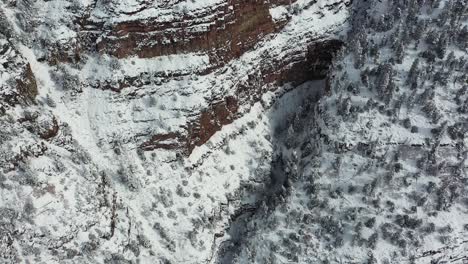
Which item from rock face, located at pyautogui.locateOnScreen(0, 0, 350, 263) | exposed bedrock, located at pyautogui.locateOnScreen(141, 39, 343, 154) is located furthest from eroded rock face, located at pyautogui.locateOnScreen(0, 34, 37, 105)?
exposed bedrock, located at pyautogui.locateOnScreen(141, 39, 343, 154)

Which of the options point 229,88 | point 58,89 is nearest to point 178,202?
point 229,88

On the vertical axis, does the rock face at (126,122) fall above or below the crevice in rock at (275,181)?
above

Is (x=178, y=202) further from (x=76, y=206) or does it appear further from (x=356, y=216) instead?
(x=356, y=216)

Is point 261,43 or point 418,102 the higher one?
point 261,43

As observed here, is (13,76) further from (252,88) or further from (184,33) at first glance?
(252,88)

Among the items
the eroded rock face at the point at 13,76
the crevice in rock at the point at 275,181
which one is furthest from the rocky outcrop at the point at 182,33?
the crevice in rock at the point at 275,181

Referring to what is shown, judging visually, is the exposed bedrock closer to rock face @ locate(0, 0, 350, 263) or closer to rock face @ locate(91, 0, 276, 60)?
rock face @ locate(0, 0, 350, 263)

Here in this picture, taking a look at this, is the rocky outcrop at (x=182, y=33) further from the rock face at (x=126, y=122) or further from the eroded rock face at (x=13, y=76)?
the eroded rock face at (x=13, y=76)

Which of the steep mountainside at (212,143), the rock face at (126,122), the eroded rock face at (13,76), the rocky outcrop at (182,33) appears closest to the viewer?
the eroded rock face at (13,76)

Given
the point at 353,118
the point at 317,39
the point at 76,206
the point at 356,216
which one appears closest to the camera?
the point at 76,206
